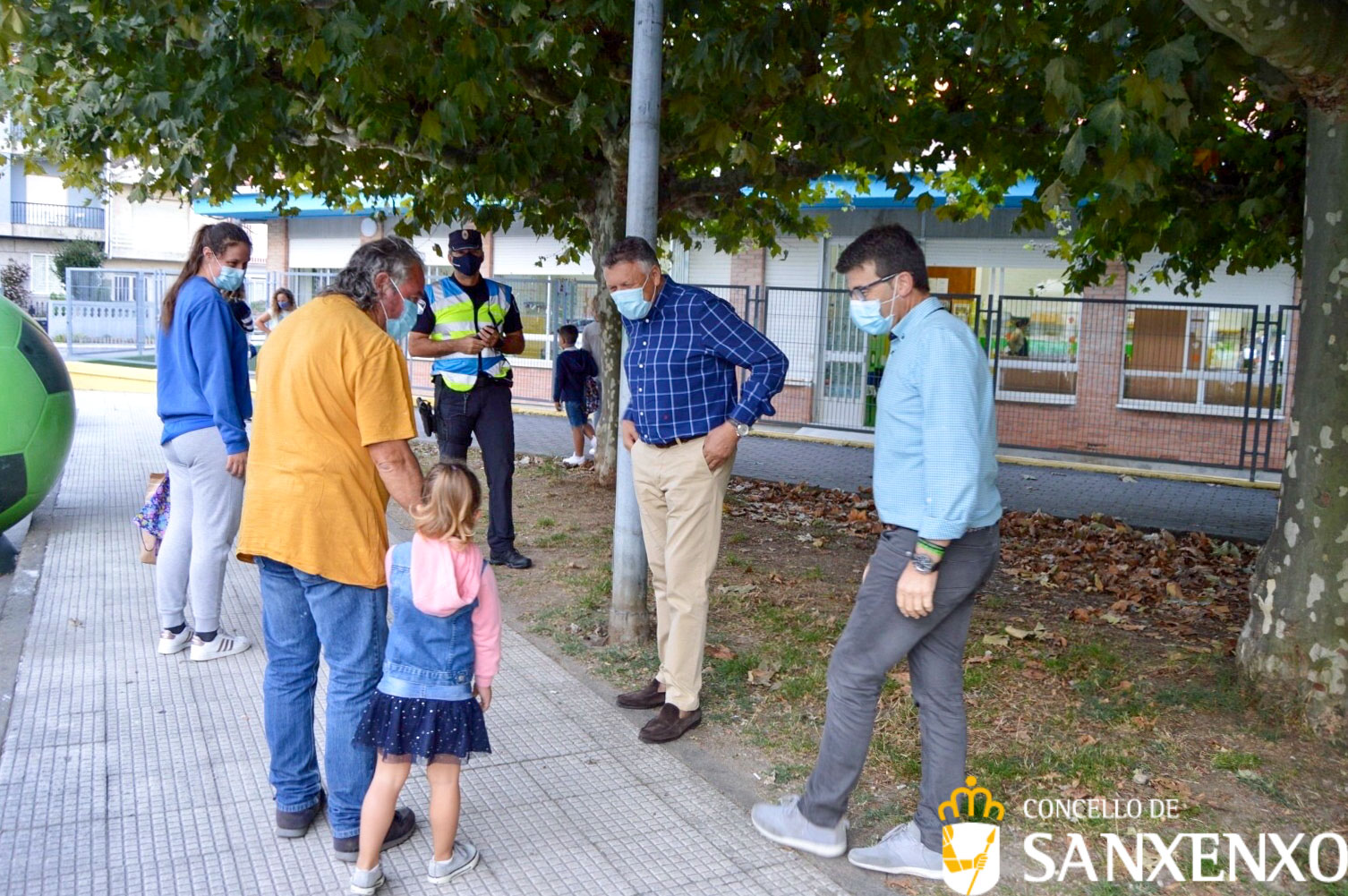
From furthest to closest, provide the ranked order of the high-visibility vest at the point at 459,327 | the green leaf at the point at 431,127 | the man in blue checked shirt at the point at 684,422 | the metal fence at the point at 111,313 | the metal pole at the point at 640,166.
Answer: the metal fence at the point at 111,313, the high-visibility vest at the point at 459,327, the green leaf at the point at 431,127, the metal pole at the point at 640,166, the man in blue checked shirt at the point at 684,422

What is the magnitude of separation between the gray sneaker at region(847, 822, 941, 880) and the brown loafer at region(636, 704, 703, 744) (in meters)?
1.23

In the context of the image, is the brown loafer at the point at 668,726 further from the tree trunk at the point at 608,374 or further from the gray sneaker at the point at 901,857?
the tree trunk at the point at 608,374

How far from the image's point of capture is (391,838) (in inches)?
157

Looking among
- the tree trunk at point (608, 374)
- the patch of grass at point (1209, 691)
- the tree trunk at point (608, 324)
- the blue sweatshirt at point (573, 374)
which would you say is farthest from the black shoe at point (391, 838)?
the blue sweatshirt at point (573, 374)

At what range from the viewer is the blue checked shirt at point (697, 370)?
16.6ft

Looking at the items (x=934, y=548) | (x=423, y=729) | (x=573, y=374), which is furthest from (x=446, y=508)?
(x=573, y=374)

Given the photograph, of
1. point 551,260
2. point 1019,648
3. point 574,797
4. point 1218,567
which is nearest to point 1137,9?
point 1019,648

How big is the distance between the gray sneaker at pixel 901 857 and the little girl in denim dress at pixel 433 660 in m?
1.34

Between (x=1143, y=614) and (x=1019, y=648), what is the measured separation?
59.9 inches

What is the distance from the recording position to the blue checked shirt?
5.05 metres

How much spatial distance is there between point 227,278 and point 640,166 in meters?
2.08

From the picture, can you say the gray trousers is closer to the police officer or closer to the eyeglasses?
the eyeglasses

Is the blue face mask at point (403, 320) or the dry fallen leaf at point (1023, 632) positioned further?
the dry fallen leaf at point (1023, 632)

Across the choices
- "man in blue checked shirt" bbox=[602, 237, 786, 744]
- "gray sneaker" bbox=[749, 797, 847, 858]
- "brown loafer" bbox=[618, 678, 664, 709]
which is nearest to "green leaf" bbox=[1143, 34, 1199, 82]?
"man in blue checked shirt" bbox=[602, 237, 786, 744]
